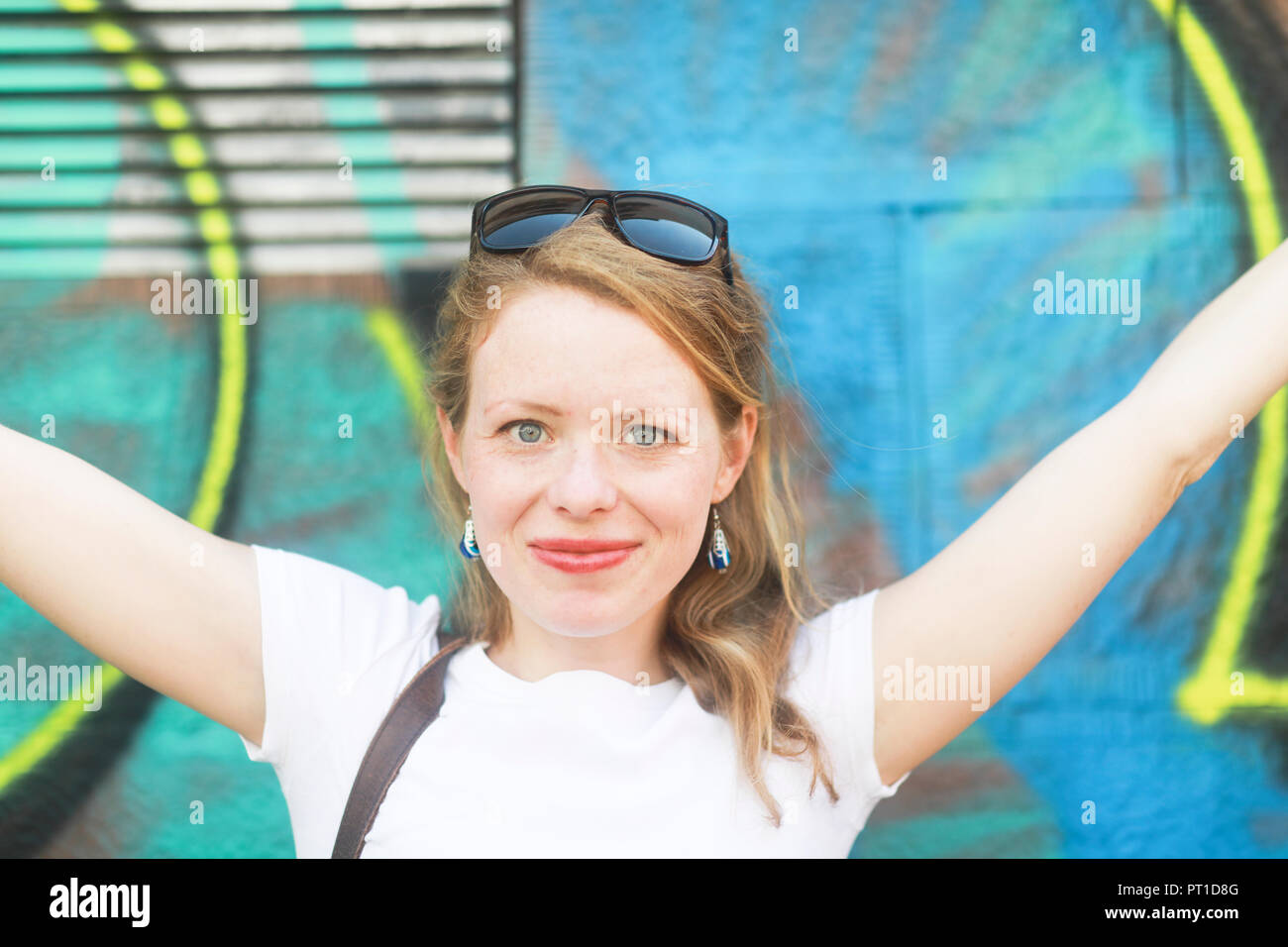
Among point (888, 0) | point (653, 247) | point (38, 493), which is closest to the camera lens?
point (38, 493)

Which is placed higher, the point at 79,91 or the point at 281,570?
the point at 79,91

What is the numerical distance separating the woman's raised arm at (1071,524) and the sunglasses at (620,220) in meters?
0.79

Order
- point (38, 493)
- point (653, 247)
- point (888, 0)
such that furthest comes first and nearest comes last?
point (888, 0) → point (653, 247) → point (38, 493)

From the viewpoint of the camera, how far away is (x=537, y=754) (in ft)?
6.31

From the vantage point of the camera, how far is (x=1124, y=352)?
2.48 m

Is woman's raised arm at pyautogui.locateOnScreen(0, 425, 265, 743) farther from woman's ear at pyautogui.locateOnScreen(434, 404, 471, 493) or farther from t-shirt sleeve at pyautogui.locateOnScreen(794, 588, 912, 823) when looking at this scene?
t-shirt sleeve at pyautogui.locateOnScreen(794, 588, 912, 823)

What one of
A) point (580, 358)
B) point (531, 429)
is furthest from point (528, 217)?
point (531, 429)

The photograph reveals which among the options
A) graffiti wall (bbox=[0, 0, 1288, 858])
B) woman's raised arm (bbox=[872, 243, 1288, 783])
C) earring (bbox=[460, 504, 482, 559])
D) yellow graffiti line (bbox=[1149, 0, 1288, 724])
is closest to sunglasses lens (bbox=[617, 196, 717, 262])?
graffiti wall (bbox=[0, 0, 1288, 858])

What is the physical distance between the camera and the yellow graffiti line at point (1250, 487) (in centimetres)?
247

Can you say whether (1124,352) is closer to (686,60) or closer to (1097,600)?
(1097,600)

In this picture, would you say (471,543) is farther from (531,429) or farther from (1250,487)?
(1250,487)

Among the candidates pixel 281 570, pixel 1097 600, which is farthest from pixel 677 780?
pixel 1097 600

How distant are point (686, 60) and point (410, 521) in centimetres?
134

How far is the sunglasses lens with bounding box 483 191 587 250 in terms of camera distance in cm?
195
